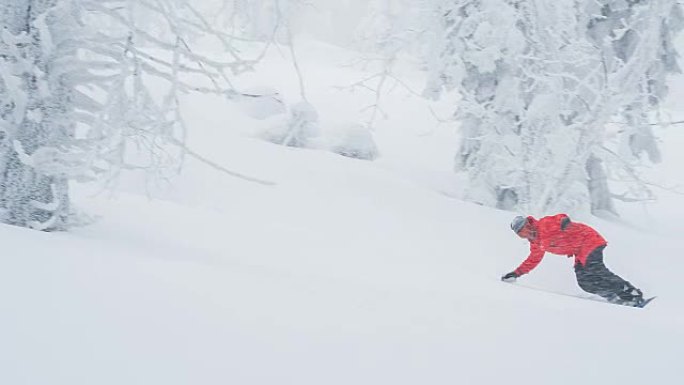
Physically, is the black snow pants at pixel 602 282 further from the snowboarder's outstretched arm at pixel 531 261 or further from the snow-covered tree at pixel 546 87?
the snow-covered tree at pixel 546 87

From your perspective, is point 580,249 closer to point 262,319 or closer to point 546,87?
point 262,319

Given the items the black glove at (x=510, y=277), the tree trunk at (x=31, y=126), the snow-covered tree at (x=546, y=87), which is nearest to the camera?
the tree trunk at (x=31, y=126)

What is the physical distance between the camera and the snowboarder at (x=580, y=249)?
23.3ft

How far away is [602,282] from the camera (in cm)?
718

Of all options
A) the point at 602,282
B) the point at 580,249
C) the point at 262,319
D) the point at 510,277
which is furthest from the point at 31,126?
the point at 602,282

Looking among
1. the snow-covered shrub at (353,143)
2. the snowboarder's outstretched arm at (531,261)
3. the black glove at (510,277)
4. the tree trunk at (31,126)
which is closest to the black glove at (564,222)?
the snowboarder's outstretched arm at (531,261)

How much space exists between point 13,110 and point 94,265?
2.19 m

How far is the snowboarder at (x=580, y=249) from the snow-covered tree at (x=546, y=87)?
1.68 metres

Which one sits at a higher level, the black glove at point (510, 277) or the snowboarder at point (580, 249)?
the snowboarder at point (580, 249)

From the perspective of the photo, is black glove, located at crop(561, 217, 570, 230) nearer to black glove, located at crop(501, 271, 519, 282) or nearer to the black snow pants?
the black snow pants

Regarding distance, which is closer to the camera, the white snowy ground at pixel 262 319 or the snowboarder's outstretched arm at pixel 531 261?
the white snowy ground at pixel 262 319

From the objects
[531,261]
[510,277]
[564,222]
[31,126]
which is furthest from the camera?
[510,277]

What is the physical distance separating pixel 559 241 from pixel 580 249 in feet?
0.87

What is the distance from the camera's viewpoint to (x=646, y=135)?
15.2 metres
